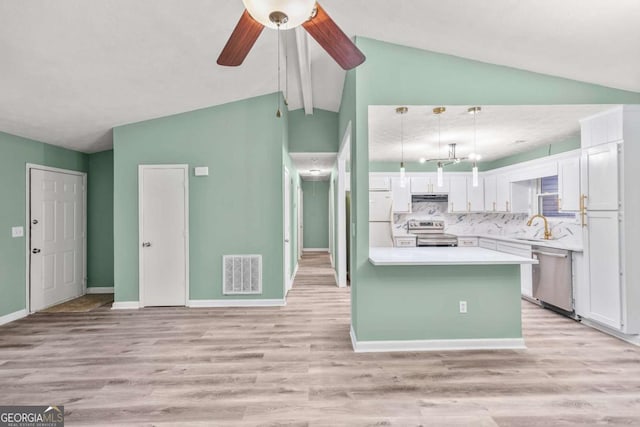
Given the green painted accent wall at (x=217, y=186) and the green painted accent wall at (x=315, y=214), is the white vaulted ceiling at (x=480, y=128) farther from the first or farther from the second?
the green painted accent wall at (x=315, y=214)

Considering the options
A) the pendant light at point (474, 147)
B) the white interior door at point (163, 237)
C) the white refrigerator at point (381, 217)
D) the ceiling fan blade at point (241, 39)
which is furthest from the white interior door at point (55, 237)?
the pendant light at point (474, 147)

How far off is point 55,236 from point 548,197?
7605mm

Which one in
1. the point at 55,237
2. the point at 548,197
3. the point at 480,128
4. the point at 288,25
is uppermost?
the point at 480,128

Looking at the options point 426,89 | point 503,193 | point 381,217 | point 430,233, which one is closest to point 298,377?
point 426,89

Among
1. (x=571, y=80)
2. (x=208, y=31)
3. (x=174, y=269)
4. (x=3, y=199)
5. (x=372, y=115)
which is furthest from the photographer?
(x=174, y=269)

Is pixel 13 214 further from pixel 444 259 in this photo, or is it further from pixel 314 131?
pixel 444 259

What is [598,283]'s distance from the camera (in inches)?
140

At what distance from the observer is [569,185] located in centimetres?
433

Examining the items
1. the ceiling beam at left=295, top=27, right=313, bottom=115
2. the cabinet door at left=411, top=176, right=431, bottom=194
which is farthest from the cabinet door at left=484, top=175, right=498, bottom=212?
the ceiling beam at left=295, top=27, right=313, bottom=115

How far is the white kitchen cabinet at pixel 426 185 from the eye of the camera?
6.38 m

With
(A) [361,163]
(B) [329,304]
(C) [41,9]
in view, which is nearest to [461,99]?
(A) [361,163]

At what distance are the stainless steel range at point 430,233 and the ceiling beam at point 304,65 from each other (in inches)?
127

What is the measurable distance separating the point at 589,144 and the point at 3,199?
22.8 feet

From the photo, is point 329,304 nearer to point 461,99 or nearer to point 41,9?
point 461,99
